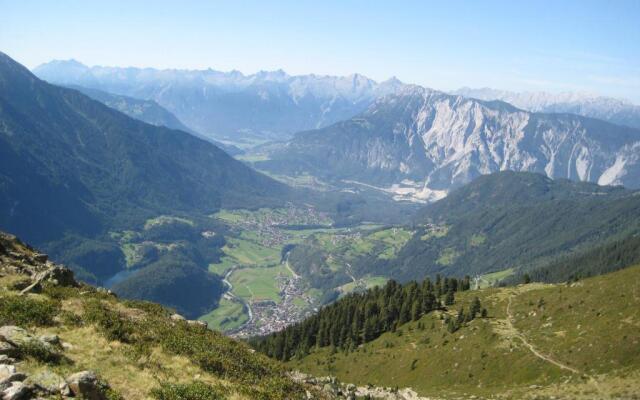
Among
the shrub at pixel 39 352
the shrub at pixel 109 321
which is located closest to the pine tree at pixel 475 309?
the shrub at pixel 109 321

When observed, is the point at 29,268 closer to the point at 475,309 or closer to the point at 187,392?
the point at 187,392

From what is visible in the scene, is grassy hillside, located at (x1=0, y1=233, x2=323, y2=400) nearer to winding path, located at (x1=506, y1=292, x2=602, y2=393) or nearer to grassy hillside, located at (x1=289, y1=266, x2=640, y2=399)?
grassy hillside, located at (x1=289, y1=266, x2=640, y2=399)

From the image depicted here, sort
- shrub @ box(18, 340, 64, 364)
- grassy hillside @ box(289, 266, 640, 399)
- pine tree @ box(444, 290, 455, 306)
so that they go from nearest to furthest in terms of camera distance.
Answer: shrub @ box(18, 340, 64, 364)
grassy hillside @ box(289, 266, 640, 399)
pine tree @ box(444, 290, 455, 306)

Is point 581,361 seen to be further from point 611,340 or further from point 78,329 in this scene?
point 78,329

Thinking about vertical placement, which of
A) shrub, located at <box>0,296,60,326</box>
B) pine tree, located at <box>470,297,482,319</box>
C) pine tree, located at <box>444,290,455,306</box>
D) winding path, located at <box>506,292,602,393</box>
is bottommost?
pine tree, located at <box>444,290,455,306</box>

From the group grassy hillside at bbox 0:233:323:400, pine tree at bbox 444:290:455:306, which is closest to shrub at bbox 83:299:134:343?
grassy hillside at bbox 0:233:323:400

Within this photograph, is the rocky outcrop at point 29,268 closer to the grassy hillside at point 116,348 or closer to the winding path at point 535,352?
the grassy hillside at point 116,348

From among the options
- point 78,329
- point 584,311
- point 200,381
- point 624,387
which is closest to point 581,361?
point 624,387
